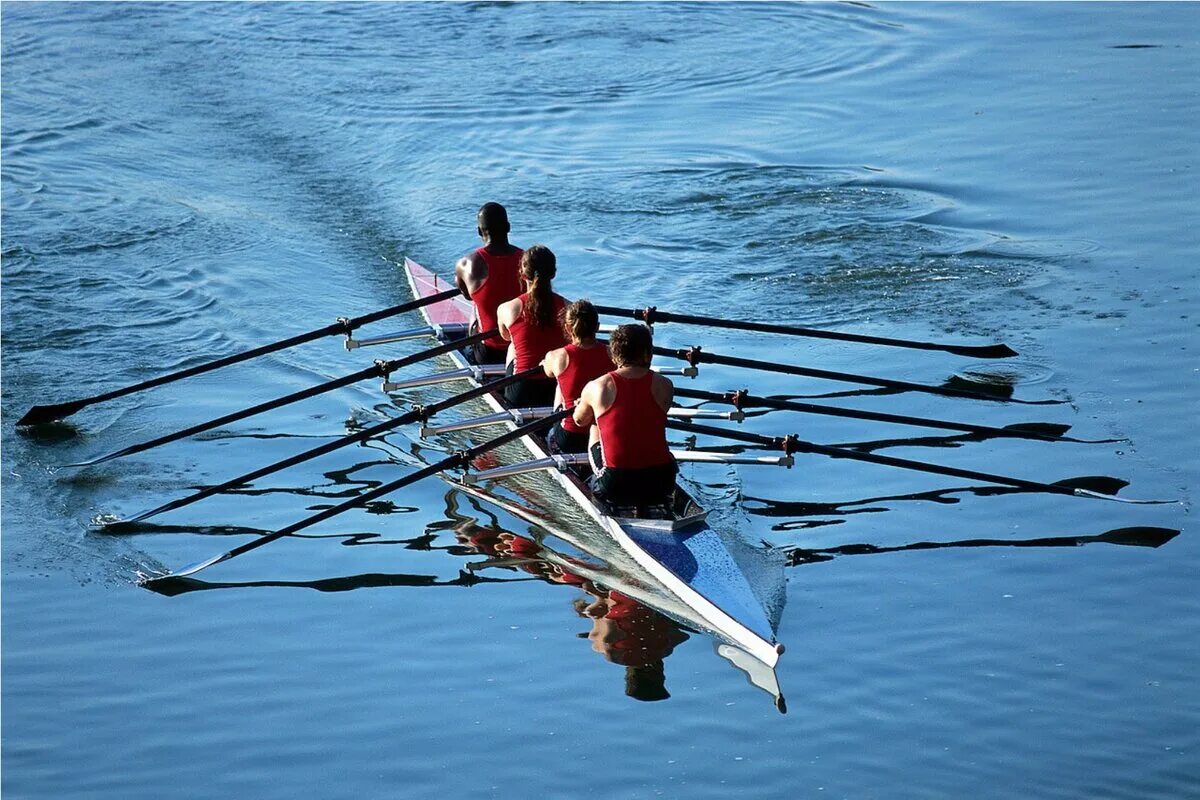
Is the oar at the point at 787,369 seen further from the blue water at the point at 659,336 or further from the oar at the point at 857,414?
the blue water at the point at 659,336

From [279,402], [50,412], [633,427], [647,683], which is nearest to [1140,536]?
[633,427]

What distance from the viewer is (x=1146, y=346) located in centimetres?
1275

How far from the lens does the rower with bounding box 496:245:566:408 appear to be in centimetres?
1034

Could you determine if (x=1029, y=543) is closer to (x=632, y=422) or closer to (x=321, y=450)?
(x=632, y=422)

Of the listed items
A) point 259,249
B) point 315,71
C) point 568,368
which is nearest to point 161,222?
point 259,249

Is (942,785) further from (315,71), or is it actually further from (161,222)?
(315,71)

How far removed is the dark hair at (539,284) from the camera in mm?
10273

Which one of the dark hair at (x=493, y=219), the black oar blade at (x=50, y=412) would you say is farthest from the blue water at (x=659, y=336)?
the dark hair at (x=493, y=219)

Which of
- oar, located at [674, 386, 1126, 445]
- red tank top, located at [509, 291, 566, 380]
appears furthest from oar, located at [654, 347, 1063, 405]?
red tank top, located at [509, 291, 566, 380]

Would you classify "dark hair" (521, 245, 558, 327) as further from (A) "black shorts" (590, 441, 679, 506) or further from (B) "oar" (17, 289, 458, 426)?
(B) "oar" (17, 289, 458, 426)

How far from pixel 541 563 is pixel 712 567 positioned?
154 centimetres

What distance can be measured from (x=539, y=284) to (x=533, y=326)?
1.30 feet

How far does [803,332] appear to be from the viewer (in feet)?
38.3

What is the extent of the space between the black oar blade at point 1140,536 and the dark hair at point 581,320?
3.87m
